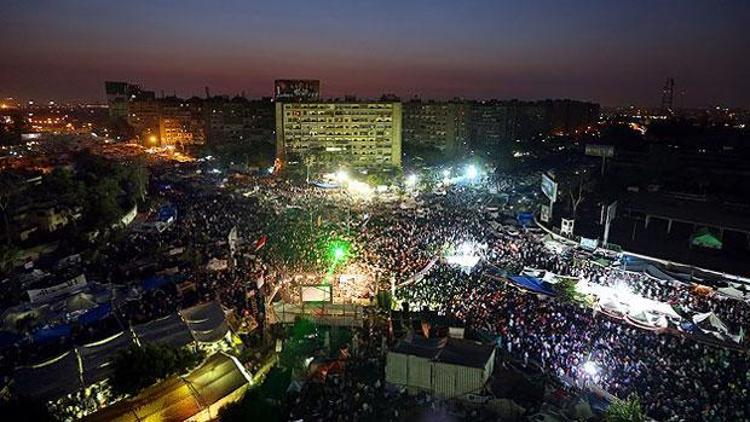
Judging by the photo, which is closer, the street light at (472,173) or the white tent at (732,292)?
the white tent at (732,292)

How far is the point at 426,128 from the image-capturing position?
89062 mm

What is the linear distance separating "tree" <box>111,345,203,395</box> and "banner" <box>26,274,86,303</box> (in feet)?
23.4

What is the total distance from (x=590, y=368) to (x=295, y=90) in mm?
67908

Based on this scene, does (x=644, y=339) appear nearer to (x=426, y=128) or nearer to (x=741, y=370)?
(x=741, y=370)

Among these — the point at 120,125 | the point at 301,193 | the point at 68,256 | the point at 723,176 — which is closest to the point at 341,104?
the point at 301,193

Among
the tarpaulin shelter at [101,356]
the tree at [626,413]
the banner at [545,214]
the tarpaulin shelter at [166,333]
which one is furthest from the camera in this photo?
the banner at [545,214]

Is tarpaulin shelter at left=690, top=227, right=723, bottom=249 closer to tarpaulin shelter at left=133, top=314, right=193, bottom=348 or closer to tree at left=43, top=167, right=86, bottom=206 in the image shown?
tarpaulin shelter at left=133, top=314, right=193, bottom=348

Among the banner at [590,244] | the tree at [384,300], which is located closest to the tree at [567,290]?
the tree at [384,300]

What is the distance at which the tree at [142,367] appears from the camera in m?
11.7

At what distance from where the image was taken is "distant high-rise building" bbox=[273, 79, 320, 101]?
73.0 m

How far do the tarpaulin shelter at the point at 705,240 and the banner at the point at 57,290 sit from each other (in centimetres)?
2992

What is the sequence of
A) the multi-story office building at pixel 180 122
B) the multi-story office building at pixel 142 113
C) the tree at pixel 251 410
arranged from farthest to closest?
the multi-story office building at pixel 142 113 → the multi-story office building at pixel 180 122 → the tree at pixel 251 410

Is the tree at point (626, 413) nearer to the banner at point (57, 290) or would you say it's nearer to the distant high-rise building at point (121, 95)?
the banner at point (57, 290)

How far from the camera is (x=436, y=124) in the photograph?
290ft
